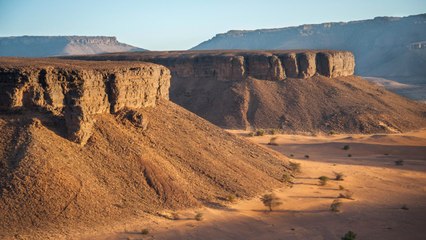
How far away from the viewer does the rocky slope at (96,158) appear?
19.4m

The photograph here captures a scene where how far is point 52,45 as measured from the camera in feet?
497

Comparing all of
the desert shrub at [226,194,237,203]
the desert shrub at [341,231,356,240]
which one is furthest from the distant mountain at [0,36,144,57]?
the desert shrub at [341,231,356,240]

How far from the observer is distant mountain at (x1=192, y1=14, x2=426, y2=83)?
127812 mm

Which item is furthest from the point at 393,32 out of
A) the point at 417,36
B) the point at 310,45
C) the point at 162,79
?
the point at 162,79

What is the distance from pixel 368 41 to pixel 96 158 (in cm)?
13897

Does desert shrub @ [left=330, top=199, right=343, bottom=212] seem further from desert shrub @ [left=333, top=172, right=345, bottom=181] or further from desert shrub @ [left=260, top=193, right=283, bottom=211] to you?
desert shrub @ [left=333, top=172, right=345, bottom=181]

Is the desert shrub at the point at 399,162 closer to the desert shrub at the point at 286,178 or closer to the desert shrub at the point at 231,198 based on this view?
the desert shrub at the point at 286,178

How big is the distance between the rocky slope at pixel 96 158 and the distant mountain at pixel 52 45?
402ft

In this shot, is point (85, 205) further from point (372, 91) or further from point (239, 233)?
point (372, 91)

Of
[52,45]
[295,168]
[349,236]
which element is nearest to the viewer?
[349,236]

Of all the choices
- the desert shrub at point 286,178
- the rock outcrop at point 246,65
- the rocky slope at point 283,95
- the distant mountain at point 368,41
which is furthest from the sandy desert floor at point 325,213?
the distant mountain at point 368,41

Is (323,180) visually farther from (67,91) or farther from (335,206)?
(67,91)

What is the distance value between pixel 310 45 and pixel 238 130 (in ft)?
362

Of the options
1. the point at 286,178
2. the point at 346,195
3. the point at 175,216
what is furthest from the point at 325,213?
the point at 175,216
